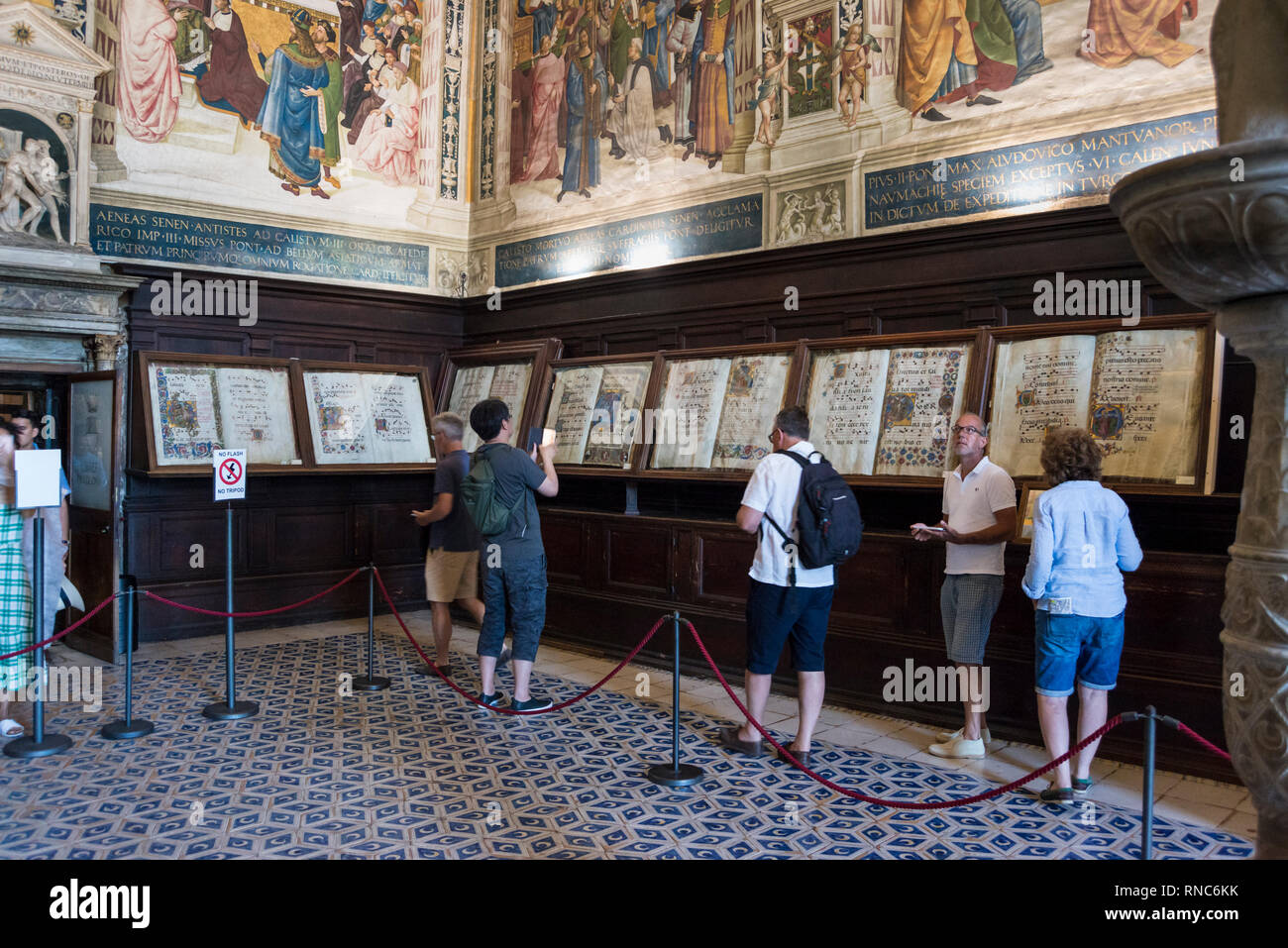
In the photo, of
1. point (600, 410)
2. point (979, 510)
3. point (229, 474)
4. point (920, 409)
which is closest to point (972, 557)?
point (979, 510)

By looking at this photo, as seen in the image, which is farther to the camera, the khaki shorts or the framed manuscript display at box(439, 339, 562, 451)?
the framed manuscript display at box(439, 339, 562, 451)

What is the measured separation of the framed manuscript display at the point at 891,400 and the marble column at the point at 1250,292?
3.78 meters

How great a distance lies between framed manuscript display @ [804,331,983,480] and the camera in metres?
6.54

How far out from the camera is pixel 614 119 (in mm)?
9664

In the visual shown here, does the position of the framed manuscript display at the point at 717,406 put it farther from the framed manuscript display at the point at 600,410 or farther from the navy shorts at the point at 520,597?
the navy shorts at the point at 520,597

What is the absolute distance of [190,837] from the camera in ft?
13.6

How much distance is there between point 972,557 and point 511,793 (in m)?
2.88

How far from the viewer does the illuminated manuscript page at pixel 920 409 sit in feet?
21.4

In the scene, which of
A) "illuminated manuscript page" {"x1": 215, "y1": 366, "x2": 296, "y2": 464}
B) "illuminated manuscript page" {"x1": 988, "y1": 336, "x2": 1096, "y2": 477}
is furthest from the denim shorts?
"illuminated manuscript page" {"x1": 215, "y1": 366, "x2": 296, "y2": 464}

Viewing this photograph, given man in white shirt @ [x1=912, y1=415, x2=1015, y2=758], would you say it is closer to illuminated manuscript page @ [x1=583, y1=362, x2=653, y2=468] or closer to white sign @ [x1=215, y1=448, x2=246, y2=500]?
illuminated manuscript page @ [x1=583, y1=362, x2=653, y2=468]

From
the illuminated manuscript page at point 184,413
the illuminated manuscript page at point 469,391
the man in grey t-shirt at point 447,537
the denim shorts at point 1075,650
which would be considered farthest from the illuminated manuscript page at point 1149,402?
the illuminated manuscript page at point 184,413

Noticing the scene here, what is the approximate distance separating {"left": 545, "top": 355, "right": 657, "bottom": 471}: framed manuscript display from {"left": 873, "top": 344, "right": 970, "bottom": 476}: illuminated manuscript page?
7.44ft

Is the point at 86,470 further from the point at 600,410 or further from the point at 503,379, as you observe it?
the point at 600,410

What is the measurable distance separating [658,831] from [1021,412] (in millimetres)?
3688
